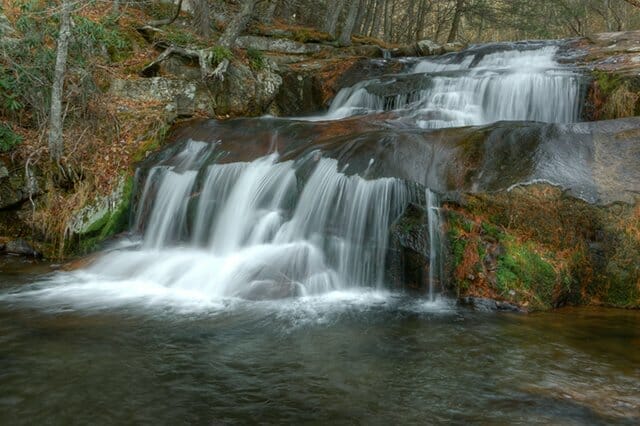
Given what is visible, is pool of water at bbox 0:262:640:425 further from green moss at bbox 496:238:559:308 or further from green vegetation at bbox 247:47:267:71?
green vegetation at bbox 247:47:267:71

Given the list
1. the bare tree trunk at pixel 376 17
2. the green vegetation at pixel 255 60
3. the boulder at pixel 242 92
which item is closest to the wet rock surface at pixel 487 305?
the boulder at pixel 242 92

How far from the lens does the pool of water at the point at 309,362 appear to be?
3.60 m

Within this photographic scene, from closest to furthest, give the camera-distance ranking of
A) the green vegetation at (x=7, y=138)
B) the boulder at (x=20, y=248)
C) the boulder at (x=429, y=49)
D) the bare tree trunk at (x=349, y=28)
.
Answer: the boulder at (x=20, y=248), the green vegetation at (x=7, y=138), the boulder at (x=429, y=49), the bare tree trunk at (x=349, y=28)

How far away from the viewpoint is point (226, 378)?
409 cm

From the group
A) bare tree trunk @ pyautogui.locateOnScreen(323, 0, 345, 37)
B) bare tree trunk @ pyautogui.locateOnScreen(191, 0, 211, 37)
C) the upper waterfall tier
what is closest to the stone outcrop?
the upper waterfall tier

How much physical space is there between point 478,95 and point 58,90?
7.67 meters

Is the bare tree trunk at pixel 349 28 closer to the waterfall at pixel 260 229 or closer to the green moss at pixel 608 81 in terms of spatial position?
the green moss at pixel 608 81

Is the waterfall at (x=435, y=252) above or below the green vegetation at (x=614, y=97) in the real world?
below

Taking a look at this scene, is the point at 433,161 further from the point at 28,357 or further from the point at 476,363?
the point at 28,357

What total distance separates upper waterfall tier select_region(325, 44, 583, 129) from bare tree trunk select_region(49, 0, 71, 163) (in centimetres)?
544

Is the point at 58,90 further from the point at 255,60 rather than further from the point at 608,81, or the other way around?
the point at 608,81

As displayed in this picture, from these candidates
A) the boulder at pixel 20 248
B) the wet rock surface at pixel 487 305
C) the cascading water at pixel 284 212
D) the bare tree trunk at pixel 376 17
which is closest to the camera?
the wet rock surface at pixel 487 305

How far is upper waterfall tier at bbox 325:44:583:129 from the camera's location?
9500 mm

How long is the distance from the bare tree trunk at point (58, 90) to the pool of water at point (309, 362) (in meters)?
2.95
